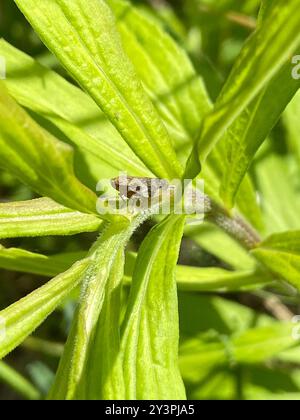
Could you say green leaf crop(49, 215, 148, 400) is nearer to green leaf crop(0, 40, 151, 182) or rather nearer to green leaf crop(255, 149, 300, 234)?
green leaf crop(0, 40, 151, 182)

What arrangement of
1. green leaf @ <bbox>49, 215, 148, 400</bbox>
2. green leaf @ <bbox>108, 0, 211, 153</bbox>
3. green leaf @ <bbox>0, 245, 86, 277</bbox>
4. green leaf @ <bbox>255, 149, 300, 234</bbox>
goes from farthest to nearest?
green leaf @ <bbox>255, 149, 300, 234</bbox>, green leaf @ <bbox>108, 0, 211, 153</bbox>, green leaf @ <bbox>0, 245, 86, 277</bbox>, green leaf @ <bbox>49, 215, 148, 400</bbox>

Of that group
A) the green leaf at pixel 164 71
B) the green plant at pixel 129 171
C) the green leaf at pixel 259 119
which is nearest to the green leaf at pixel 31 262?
the green plant at pixel 129 171

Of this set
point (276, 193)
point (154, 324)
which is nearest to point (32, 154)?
point (154, 324)

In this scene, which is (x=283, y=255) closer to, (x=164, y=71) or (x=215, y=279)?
(x=215, y=279)

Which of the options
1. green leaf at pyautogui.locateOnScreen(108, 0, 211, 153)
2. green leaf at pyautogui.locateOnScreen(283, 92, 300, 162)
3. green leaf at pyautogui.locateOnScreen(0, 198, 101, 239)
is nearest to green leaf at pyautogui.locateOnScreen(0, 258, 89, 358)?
green leaf at pyautogui.locateOnScreen(0, 198, 101, 239)

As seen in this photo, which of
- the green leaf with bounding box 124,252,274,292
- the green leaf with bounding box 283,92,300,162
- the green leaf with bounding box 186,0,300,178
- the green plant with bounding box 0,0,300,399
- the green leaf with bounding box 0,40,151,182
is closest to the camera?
the green leaf with bounding box 186,0,300,178

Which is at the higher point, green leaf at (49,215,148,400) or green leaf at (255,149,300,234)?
green leaf at (255,149,300,234)
